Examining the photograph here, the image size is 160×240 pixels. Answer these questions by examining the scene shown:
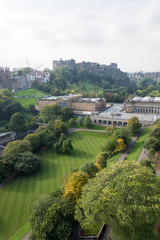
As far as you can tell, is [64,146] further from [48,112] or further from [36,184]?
[48,112]

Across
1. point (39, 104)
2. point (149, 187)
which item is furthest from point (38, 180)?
point (39, 104)

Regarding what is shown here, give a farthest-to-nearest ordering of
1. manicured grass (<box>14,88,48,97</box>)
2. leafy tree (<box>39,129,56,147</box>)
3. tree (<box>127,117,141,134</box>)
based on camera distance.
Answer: manicured grass (<box>14,88,48,97</box>) < tree (<box>127,117,141,134</box>) < leafy tree (<box>39,129,56,147</box>)

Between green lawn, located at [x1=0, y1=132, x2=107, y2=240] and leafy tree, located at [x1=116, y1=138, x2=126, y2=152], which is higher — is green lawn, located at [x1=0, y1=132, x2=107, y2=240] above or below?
below

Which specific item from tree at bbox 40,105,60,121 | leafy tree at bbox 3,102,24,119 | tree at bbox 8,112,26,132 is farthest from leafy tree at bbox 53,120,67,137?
leafy tree at bbox 3,102,24,119

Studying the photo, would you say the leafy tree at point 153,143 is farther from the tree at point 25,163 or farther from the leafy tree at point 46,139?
the leafy tree at point 46,139

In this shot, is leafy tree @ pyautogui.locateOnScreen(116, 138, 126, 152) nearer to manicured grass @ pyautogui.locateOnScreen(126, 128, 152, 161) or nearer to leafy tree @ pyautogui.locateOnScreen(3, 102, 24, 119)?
manicured grass @ pyautogui.locateOnScreen(126, 128, 152, 161)

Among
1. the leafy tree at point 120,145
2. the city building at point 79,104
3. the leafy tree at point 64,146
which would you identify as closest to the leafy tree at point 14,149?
the leafy tree at point 64,146
